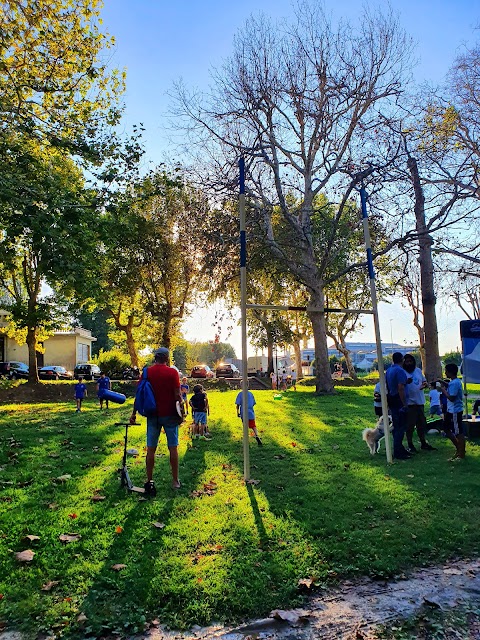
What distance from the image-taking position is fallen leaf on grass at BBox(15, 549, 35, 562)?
184 inches

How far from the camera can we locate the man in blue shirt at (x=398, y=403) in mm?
9266

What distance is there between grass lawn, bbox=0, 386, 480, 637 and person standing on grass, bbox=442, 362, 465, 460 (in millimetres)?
337

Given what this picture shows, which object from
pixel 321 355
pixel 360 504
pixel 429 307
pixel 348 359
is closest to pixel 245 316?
pixel 360 504

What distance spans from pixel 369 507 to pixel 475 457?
12.7 feet

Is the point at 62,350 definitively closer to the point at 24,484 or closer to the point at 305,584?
the point at 24,484

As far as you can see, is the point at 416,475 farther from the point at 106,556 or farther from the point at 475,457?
the point at 106,556

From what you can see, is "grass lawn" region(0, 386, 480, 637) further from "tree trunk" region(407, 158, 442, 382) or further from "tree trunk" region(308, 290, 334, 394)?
"tree trunk" region(308, 290, 334, 394)

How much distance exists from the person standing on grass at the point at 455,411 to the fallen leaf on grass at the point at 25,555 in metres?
7.14

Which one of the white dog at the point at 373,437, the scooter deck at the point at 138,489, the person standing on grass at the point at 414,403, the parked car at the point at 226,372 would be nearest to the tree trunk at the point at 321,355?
the person standing on grass at the point at 414,403

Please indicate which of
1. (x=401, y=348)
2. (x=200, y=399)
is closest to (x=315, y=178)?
(x=200, y=399)

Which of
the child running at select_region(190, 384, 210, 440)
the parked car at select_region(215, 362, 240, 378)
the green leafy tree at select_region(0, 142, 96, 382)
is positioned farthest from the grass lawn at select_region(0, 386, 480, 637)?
the parked car at select_region(215, 362, 240, 378)

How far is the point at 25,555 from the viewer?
4750 millimetres

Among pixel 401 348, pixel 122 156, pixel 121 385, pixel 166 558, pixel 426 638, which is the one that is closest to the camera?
pixel 426 638

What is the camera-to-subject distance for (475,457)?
9047 mm
